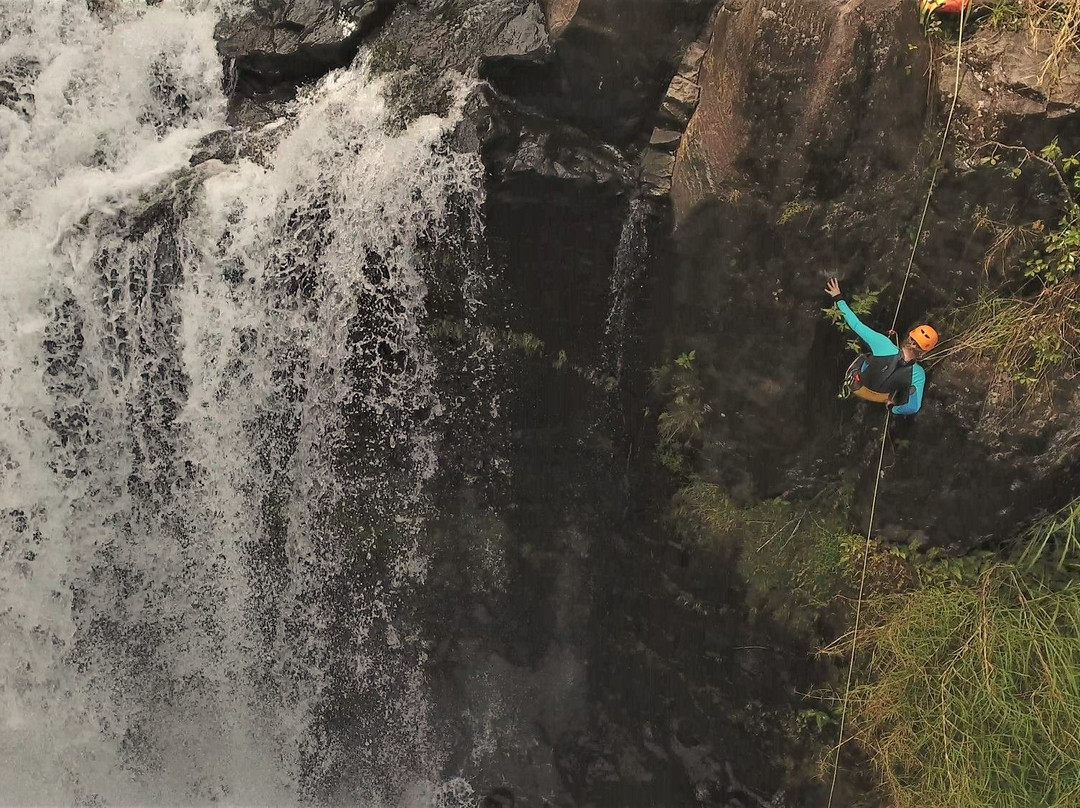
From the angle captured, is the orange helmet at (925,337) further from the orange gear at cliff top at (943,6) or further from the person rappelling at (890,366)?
the orange gear at cliff top at (943,6)

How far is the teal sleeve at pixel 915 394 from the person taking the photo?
11.5 feet

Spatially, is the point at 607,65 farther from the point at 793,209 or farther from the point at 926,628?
the point at 926,628

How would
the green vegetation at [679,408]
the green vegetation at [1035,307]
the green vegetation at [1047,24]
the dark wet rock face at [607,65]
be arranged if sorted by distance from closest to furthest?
the green vegetation at [1047,24] → the green vegetation at [1035,307] → the dark wet rock face at [607,65] → the green vegetation at [679,408]

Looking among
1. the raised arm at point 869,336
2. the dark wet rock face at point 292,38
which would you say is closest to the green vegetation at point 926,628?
the raised arm at point 869,336

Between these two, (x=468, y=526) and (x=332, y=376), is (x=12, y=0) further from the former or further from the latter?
(x=468, y=526)

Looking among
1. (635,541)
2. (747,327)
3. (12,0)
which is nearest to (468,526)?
(635,541)

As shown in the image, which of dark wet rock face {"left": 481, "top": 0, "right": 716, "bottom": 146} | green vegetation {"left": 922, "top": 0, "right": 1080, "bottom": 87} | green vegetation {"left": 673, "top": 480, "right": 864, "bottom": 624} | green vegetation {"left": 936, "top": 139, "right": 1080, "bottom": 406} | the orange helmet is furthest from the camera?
green vegetation {"left": 673, "top": 480, "right": 864, "bottom": 624}

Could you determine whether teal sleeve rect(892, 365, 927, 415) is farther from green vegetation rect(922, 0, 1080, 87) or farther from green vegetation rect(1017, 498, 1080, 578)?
green vegetation rect(922, 0, 1080, 87)

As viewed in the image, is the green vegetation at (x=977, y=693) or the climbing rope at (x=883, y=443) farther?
the green vegetation at (x=977, y=693)

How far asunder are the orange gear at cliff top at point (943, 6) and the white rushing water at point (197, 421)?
239 cm

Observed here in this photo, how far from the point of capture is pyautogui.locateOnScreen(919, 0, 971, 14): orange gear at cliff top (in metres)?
3.25

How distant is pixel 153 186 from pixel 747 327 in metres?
3.69

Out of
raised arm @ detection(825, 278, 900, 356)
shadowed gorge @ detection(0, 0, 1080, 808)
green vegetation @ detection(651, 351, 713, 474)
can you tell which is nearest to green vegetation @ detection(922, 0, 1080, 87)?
shadowed gorge @ detection(0, 0, 1080, 808)

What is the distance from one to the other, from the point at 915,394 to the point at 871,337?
16.0 inches
